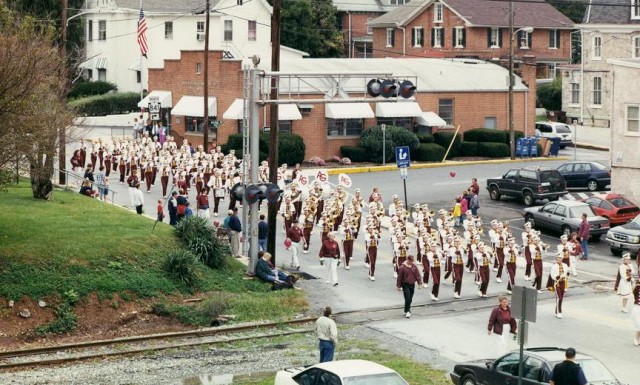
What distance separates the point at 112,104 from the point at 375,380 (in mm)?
62352

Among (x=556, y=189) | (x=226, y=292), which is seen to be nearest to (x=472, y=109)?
(x=556, y=189)

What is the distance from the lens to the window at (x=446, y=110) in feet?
212

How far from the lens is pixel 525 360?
2141cm

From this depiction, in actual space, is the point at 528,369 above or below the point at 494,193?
below

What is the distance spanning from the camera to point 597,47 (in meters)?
75.0

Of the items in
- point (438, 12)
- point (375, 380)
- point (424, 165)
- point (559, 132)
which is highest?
point (438, 12)

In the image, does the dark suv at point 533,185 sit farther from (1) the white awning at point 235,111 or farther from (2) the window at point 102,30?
(2) the window at point 102,30

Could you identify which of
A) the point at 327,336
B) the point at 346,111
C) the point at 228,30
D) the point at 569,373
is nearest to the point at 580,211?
the point at 327,336

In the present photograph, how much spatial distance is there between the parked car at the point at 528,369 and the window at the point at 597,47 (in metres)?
54.9

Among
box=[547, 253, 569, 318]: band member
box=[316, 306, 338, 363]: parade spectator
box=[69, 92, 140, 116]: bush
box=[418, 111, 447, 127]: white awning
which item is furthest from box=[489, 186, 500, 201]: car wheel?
box=[69, 92, 140, 116]: bush

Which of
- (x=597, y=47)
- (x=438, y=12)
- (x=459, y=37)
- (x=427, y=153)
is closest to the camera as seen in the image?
(x=427, y=153)

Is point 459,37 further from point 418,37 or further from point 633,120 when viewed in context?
point 633,120

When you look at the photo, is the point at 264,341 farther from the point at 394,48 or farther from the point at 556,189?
the point at 394,48

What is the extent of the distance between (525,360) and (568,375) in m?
1.81
